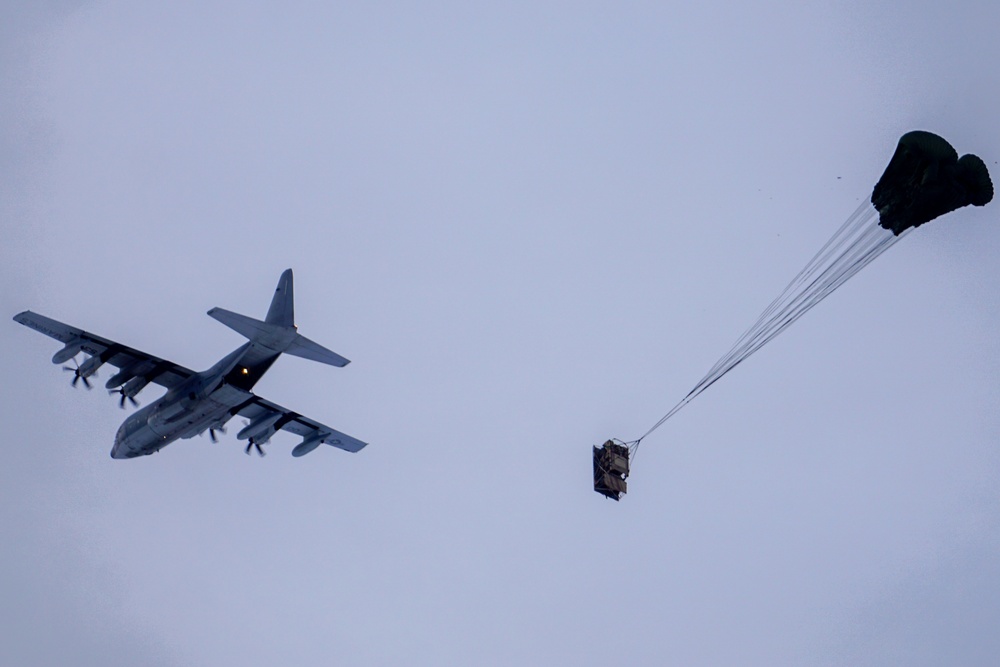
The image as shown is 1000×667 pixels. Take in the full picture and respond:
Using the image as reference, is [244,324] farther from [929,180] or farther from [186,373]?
[929,180]

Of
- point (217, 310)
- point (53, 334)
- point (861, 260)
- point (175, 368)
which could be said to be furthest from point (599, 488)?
point (53, 334)

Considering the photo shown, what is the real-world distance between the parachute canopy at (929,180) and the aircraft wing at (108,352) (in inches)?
1357

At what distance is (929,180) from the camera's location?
1507 inches

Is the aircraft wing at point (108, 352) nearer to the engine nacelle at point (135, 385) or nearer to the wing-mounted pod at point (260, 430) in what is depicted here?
the engine nacelle at point (135, 385)

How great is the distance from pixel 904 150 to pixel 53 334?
41.1 meters

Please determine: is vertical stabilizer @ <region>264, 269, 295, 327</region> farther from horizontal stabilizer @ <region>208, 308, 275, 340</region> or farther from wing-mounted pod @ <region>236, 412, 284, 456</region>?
wing-mounted pod @ <region>236, 412, 284, 456</region>

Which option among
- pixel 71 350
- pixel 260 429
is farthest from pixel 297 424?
pixel 71 350

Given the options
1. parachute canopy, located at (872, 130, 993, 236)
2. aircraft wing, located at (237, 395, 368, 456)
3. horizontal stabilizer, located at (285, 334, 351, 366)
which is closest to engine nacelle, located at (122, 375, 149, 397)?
aircraft wing, located at (237, 395, 368, 456)

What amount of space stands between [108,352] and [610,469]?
85.9 ft

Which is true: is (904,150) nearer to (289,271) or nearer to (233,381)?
(289,271)

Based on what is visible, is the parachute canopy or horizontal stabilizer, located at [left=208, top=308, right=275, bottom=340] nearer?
the parachute canopy

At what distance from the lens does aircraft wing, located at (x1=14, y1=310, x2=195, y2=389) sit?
5022 cm

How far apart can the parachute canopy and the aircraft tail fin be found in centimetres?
2530

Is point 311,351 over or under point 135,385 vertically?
over
